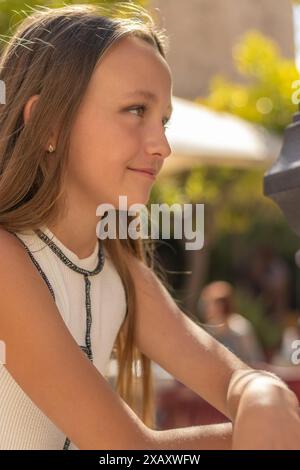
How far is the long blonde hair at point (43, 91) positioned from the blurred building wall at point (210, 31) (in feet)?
37.9

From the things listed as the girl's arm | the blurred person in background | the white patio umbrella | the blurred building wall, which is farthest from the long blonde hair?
the blurred building wall

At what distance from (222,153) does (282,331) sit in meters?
4.21

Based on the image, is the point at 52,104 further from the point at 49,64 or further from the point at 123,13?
the point at 123,13

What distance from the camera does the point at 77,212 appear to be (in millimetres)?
1761

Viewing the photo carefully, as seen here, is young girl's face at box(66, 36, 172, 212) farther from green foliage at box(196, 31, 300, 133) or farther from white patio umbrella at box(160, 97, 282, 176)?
green foliage at box(196, 31, 300, 133)

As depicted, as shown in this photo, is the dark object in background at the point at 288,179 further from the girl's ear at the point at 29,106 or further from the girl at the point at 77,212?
the girl's ear at the point at 29,106

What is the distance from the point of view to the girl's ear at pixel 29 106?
1.73 m

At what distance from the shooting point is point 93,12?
1.83 metres

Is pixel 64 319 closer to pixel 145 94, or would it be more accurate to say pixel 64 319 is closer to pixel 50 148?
pixel 50 148

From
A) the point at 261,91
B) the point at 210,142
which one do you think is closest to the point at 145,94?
the point at 210,142

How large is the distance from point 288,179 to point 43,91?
51 cm

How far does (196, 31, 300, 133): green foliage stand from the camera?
8906 millimetres

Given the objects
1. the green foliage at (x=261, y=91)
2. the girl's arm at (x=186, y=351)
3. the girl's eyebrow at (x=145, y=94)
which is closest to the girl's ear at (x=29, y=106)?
the girl's eyebrow at (x=145, y=94)
